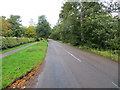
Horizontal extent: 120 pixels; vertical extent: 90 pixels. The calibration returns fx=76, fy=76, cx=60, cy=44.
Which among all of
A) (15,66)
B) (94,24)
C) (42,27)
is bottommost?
(15,66)

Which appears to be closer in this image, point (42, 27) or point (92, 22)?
point (92, 22)

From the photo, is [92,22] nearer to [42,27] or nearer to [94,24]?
[94,24]

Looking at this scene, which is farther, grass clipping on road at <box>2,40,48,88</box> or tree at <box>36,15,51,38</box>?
tree at <box>36,15,51,38</box>

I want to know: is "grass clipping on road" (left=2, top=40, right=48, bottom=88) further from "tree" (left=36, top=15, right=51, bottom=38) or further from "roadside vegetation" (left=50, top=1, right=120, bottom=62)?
"tree" (left=36, top=15, right=51, bottom=38)

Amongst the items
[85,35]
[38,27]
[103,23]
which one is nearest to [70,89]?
[103,23]

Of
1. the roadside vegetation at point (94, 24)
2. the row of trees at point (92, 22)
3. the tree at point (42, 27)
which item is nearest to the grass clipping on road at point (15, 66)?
the roadside vegetation at point (94, 24)

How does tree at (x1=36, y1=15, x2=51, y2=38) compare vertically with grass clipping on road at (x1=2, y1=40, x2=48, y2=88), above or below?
above

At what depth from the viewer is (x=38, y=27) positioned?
119 ft

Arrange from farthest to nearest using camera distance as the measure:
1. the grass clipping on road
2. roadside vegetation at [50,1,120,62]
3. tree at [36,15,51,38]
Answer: tree at [36,15,51,38]
roadside vegetation at [50,1,120,62]
the grass clipping on road

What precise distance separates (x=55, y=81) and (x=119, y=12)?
9.83 m

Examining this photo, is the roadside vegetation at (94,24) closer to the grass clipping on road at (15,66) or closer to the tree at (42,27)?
the grass clipping on road at (15,66)

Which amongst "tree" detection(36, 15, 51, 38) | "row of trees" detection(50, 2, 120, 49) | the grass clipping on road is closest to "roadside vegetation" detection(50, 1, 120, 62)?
"row of trees" detection(50, 2, 120, 49)

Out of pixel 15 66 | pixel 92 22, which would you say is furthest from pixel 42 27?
pixel 15 66

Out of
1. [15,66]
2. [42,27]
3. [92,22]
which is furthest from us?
[42,27]
